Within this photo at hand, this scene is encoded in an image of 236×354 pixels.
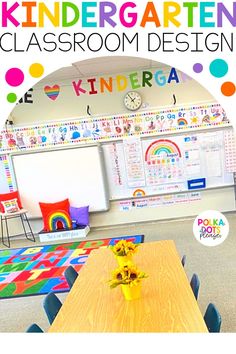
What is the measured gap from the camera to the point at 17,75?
0.73 m

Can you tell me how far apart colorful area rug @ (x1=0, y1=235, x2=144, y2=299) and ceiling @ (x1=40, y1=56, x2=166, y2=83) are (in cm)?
255

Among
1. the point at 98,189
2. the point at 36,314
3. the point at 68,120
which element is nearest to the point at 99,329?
the point at 36,314

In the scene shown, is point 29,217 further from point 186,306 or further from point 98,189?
point 186,306

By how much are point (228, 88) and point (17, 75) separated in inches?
19.0

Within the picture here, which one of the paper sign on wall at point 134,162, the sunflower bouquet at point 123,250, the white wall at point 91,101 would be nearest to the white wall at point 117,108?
the white wall at point 91,101

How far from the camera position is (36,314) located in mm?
2996

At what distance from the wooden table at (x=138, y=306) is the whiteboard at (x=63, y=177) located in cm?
329

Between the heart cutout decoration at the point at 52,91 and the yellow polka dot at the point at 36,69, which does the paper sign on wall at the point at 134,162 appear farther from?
the yellow polka dot at the point at 36,69

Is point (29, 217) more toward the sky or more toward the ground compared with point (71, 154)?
more toward the ground

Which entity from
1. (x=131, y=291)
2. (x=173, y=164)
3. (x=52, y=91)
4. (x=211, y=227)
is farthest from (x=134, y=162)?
(x=211, y=227)

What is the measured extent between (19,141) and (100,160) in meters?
1.50

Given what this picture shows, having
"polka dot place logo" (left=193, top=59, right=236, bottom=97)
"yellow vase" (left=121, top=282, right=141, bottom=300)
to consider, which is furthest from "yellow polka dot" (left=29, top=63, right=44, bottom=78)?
"yellow vase" (left=121, top=282, right=141, bottom=300)

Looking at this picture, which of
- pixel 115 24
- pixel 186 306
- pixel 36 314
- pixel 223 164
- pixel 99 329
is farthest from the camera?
pixel 223 164

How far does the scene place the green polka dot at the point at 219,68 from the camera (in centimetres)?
70
